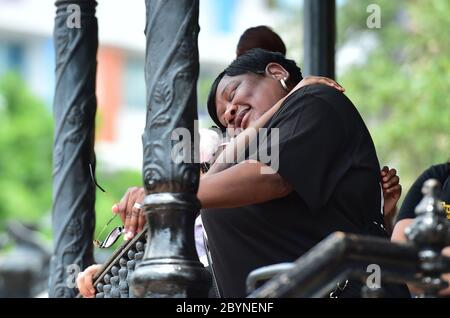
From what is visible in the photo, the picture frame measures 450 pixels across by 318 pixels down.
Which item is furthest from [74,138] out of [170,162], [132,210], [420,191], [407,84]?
[407,84]

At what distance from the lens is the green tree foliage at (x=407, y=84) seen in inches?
758

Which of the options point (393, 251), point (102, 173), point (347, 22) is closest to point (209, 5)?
point (102, 173)

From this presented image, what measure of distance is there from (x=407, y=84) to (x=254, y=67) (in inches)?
567

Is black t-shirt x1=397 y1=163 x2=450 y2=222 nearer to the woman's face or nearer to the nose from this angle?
the woman's face

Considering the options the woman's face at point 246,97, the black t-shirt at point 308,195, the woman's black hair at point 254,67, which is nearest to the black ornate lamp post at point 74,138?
the woman's black hair at point 254,67

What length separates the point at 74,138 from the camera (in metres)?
8.09

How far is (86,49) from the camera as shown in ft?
26.7

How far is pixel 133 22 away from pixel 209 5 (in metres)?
3.65

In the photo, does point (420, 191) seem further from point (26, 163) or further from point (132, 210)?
point (26, 163)

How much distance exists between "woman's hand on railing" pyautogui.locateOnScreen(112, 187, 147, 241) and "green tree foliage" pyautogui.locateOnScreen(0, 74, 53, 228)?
102 feet

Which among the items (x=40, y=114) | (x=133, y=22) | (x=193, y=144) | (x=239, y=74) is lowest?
(x=193, y=144)

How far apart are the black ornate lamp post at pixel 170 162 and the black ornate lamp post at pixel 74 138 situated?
249cm
